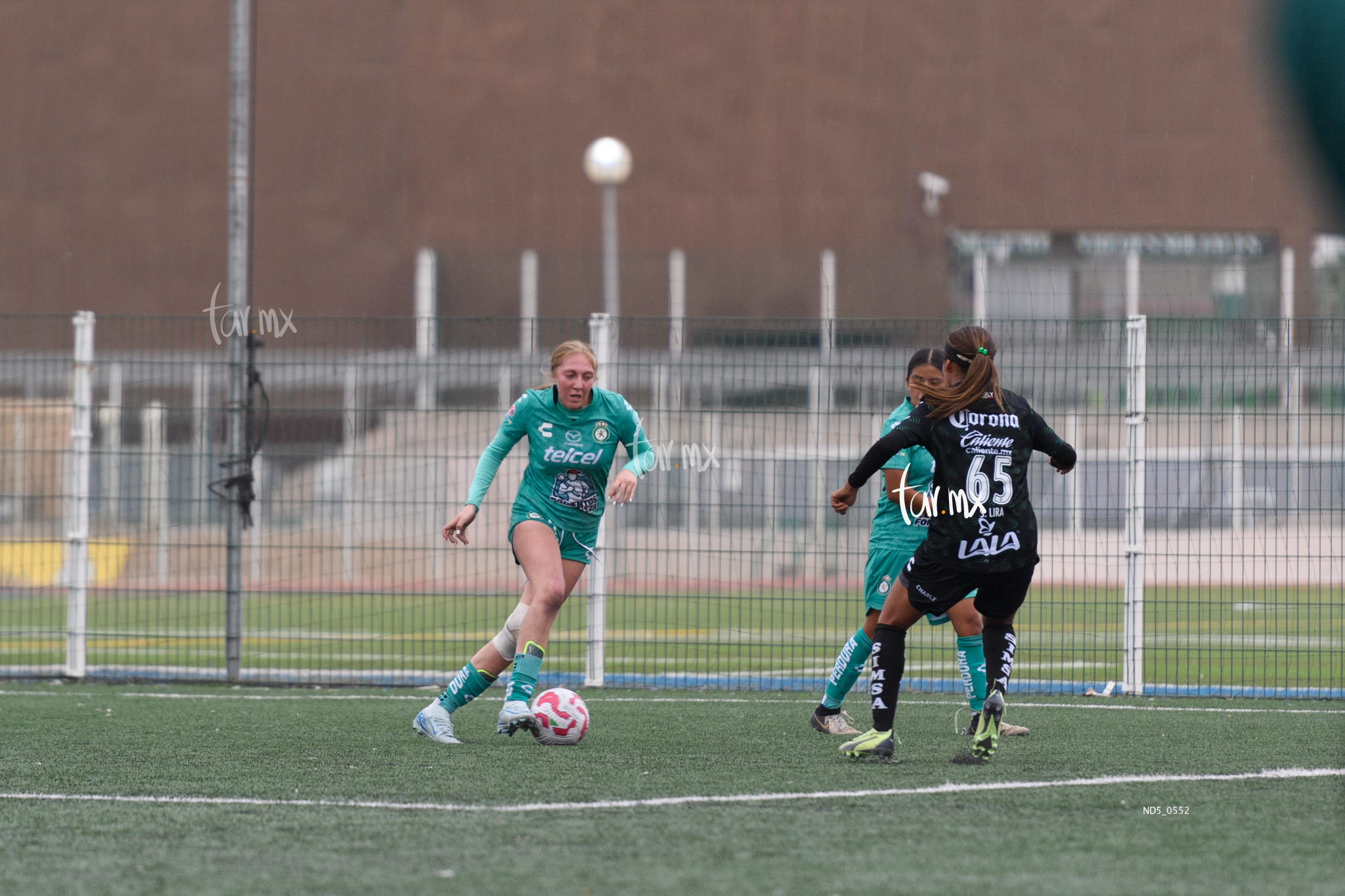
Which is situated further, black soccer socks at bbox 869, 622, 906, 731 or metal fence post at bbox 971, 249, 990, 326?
metal fence post at bbox 971, 249, 990, 326

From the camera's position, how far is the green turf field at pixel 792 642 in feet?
35.1

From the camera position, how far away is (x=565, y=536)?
7.33 metres

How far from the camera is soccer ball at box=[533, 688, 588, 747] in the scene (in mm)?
6809

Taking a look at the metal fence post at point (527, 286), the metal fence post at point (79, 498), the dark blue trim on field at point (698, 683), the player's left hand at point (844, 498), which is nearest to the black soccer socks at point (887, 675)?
the player's left hand at point (844, 498)

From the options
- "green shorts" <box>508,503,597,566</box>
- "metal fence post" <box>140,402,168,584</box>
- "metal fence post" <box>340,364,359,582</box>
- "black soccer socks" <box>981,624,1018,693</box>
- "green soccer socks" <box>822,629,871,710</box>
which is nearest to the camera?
"black soccer socks" <box>981,624,1018,693</box>

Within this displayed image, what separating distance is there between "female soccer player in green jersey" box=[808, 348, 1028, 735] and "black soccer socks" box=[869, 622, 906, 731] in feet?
2.79

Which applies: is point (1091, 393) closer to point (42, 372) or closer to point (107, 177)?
point (42, 372)

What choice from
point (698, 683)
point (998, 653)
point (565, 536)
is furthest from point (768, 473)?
point (998, 653)

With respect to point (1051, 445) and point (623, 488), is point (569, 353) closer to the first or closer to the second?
point (623, 488)

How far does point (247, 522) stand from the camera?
1025 cm

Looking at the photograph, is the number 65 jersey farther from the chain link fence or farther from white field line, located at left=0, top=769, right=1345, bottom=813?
the chain link fence

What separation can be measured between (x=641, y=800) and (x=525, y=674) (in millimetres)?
1794

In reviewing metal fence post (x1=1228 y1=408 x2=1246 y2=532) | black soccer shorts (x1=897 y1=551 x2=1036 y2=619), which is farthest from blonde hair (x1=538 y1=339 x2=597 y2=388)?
metal fence post (x1=1228 y1=408 x2=1246 y2=532)

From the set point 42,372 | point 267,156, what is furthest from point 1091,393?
point 267,156
